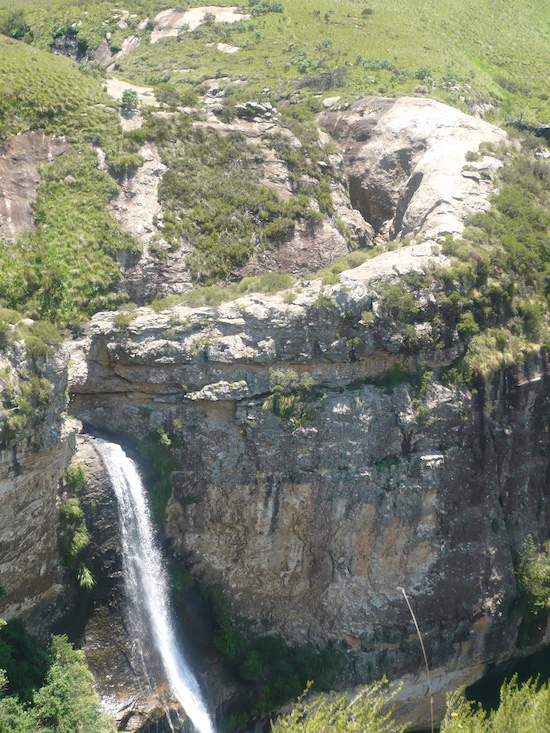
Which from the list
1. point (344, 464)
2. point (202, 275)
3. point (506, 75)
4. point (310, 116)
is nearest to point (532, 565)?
point (344, 464)

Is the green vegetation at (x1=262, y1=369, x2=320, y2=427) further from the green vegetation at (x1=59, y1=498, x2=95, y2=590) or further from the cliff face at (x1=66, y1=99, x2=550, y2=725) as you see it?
the green vegetation at (x1=59, y1=498, x2=95, y2=590)

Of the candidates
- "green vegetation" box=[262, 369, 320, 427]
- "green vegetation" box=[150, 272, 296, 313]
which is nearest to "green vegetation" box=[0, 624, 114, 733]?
Result: "green vegetation" box=[262, 369, 320, 427]

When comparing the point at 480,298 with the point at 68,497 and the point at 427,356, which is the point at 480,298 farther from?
the point at 68,497

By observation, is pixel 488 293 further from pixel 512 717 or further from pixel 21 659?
pixel 21 659

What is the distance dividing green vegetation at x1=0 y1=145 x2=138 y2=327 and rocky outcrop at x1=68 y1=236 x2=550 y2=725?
161 inches

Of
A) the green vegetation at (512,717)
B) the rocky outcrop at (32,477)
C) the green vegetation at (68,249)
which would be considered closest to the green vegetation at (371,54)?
the green vegetation at (68,249)

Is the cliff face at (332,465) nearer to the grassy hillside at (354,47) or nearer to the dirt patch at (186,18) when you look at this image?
the grassy hillside at (354,47)

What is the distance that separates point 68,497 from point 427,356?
14584mm

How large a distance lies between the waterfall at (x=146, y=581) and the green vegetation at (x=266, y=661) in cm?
172

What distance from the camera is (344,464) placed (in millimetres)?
24016

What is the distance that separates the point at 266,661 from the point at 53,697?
331 inches

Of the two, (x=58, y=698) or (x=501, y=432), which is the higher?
(x=501, y=432)

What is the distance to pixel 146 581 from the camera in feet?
72.9

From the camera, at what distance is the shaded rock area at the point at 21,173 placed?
28969 mm
